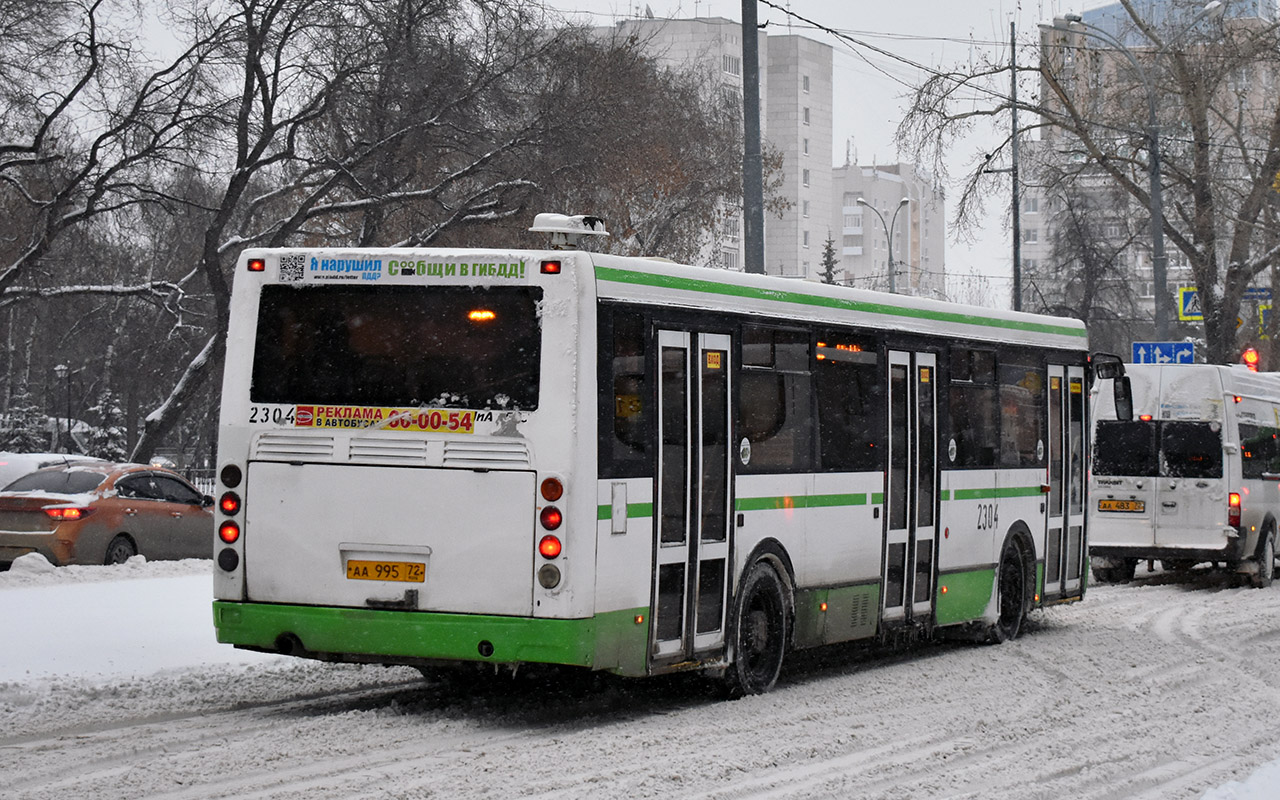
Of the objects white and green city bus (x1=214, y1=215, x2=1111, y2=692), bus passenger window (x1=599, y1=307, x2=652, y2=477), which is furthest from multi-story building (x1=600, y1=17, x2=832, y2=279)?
bus passenger window (x1=599, y1=307, x2=652, y2=477)

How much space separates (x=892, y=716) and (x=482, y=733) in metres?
2.71

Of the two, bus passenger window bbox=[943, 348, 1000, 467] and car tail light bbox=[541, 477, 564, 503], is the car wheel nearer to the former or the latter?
bus passenger window bbox=[943, 348, 1000, 467]

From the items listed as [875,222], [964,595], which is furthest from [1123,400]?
[875,222]

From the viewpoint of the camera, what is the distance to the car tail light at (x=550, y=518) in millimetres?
9500

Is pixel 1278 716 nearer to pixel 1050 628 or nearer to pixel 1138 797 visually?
pixel 1138 797

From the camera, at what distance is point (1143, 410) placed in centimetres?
2284

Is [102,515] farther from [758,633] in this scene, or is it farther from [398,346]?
[398,346]

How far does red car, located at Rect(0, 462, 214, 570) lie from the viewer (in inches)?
814

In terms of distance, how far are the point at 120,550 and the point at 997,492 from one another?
11.7 metres

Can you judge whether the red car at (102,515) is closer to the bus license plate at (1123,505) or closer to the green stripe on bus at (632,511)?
the bus license plate at (1123,505)

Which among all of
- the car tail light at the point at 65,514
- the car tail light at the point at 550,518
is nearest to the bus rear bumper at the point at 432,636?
the car tail light at the point at 550,518

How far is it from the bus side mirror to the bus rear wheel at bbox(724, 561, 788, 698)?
5.96 meters

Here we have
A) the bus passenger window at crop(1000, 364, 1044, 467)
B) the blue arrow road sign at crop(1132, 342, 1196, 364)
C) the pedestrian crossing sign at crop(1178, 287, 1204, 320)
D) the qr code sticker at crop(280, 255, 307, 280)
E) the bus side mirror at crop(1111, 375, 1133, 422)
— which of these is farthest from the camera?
the pedestrian crossing sign at crop(1178, 287, 1204, 320)

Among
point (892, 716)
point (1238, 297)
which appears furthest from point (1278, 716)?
point (1238, 297)
